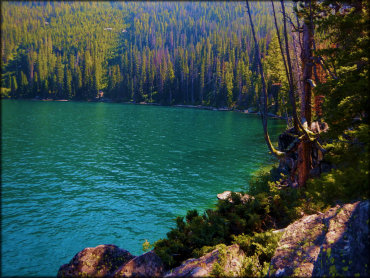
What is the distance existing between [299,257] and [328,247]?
4.29 feet

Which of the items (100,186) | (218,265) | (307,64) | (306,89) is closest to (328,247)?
(218,265)

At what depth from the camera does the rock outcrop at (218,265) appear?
6.96 m

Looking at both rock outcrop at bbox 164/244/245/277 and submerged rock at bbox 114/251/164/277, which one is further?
submerged rock at bbox 114/251/164/277

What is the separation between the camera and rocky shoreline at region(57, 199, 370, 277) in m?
5.06

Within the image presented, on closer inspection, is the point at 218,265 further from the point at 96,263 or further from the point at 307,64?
the point at 307,64

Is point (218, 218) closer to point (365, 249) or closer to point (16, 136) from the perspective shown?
point (365, 249)

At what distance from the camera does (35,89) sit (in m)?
153

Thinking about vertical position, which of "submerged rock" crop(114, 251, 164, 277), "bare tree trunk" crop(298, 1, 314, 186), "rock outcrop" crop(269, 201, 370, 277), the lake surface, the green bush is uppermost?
"bare tree trunk" crop(298, 1, 314, 186)

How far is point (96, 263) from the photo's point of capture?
9117 mm

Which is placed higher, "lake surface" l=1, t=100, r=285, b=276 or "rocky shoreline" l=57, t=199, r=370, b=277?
"rocky shoreline" l=57, t=199, r=370, b=277

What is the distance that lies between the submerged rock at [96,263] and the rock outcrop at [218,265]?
2.65 meters

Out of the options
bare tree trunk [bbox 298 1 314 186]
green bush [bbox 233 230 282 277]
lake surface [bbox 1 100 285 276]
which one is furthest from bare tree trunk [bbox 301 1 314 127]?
lake surface [bbox 1 100 285 276]

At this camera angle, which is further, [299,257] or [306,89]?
[306,89]

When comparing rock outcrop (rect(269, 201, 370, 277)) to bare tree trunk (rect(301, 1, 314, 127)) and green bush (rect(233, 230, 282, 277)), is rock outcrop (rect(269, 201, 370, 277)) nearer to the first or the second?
green bush (rect(233, 230, 282, 277))
